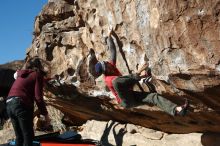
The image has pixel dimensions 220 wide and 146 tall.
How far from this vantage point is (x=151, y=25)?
6.34 meters

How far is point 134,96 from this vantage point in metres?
7.74

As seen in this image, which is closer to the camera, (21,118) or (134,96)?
(21,118)

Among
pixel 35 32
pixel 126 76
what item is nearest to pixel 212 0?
pixel 126 76

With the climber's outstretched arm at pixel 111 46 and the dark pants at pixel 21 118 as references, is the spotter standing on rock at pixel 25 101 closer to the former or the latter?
the dark pants at pixel 21 118

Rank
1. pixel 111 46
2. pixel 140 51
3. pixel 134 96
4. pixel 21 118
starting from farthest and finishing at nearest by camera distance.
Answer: pixel 111 46 < pixel 134 96 < pixel 21 118 < pixel 140 51

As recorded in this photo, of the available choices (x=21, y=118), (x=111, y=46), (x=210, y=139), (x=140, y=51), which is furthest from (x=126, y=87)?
(x=210, y=139)

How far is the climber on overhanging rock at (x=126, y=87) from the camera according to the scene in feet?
23.0

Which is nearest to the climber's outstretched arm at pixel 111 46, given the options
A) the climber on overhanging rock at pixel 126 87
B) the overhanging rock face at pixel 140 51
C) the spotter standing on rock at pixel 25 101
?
the climber on overhanging rock at pixel 126 87

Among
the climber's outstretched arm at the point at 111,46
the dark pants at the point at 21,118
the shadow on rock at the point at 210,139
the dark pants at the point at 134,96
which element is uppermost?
the climber's outstretched arm at the point at 111,46

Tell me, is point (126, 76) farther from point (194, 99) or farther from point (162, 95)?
point (194, 99)

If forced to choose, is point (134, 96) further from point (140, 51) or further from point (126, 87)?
point (140, 51)

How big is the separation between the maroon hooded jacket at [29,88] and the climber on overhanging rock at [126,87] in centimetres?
112

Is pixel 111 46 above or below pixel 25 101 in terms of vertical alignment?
above

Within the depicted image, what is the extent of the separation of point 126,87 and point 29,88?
5.76ft
